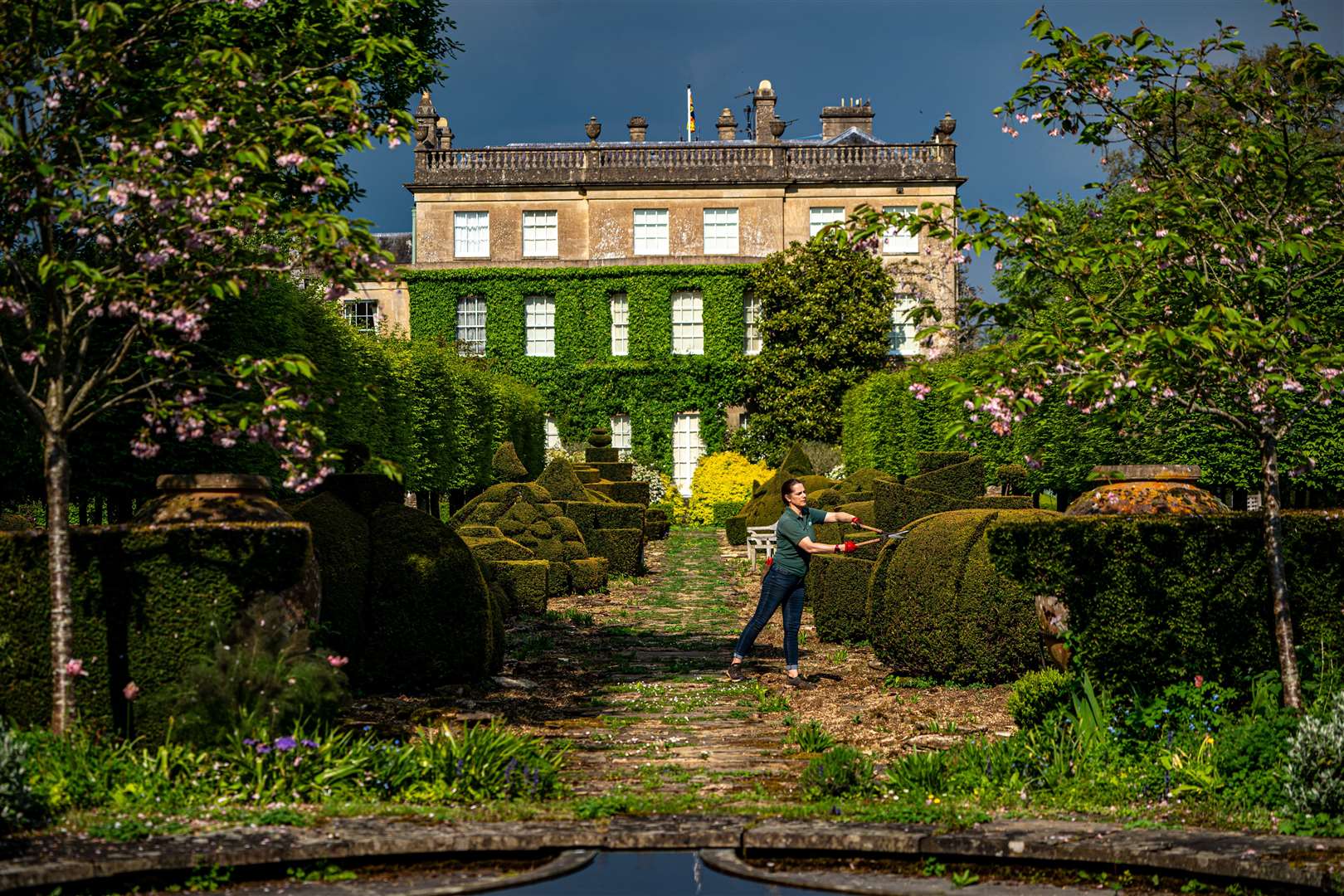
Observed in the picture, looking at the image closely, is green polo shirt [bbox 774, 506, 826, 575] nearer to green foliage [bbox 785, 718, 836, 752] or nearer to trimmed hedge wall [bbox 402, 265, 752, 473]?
green foliage [bbox 785, 718, 836, 752]

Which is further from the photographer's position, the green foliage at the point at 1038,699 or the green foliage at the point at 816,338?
the green foliage at the point at 816,338

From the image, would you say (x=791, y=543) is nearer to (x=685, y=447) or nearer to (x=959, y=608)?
(x=959, y=608)

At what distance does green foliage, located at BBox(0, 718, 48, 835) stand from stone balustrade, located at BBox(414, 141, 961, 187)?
44391 mm

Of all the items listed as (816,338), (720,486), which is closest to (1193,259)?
(720,486)

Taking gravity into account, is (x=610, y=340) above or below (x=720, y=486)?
above

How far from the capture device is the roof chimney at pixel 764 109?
172 ft

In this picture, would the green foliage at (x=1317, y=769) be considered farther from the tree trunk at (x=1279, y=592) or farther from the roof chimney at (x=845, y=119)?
the roof chimney at (x=845, y=119)

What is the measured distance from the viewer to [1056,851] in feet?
21.3

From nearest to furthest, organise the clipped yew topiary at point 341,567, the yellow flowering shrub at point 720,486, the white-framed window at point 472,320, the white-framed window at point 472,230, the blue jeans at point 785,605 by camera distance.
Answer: the clipped yew topiary at point 341,567 < the blue jeans at point 785,605 < the yellow flowering shrub at point 720,486 < the white-framed window at point 472,320 < the white-framed window at point 472,230

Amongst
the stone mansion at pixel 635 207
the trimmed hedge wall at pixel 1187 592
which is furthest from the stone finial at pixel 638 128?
the trimmed hedge wall at pixel 1187 592

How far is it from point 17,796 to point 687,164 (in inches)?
1781

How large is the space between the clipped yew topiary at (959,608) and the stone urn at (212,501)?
18.2ft

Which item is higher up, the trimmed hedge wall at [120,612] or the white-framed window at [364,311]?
the white-framed window at [364,311]

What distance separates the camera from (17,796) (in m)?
7.05
